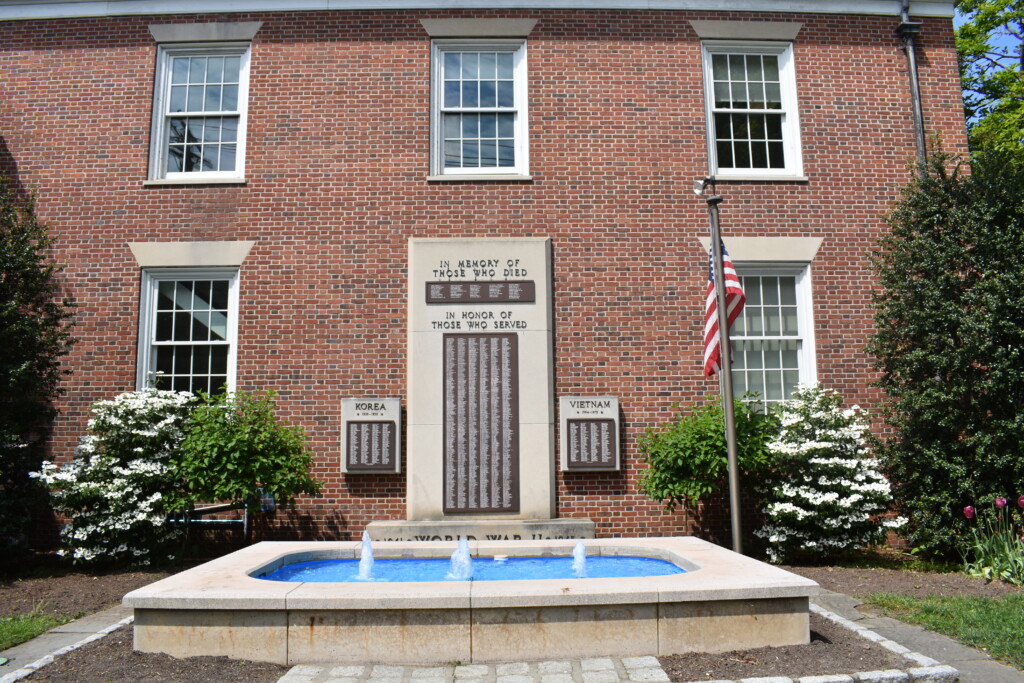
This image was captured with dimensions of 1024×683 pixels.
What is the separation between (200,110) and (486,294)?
5357 mm

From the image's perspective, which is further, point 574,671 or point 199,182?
point 199,182

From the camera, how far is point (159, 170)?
11.2 m

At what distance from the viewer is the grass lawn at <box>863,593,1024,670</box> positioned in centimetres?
572

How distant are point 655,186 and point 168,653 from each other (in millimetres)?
8504

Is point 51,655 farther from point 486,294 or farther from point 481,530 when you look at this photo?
point 486,294

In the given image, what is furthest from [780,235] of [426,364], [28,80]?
[28,80]

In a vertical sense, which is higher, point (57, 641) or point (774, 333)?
point (774, 333)

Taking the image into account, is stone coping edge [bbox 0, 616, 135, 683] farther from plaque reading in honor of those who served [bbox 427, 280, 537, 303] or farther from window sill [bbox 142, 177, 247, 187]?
window sill [bbox 142, 177, 247, 187]

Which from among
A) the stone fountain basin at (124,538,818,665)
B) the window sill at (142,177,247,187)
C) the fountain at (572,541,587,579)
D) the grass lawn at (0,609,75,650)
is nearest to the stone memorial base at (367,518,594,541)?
the fountain at (572,541,587,579)

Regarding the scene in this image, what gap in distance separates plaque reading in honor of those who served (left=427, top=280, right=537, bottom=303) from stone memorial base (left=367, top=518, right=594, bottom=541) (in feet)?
9.79

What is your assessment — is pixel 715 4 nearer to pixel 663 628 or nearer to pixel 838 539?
pixel 838 539

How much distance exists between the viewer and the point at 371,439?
1014 centimetres

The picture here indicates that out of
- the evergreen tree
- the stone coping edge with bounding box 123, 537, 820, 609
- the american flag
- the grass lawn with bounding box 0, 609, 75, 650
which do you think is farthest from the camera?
the evergreen tree

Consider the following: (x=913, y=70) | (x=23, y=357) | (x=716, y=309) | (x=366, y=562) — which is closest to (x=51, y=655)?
(x=366, y=562)
